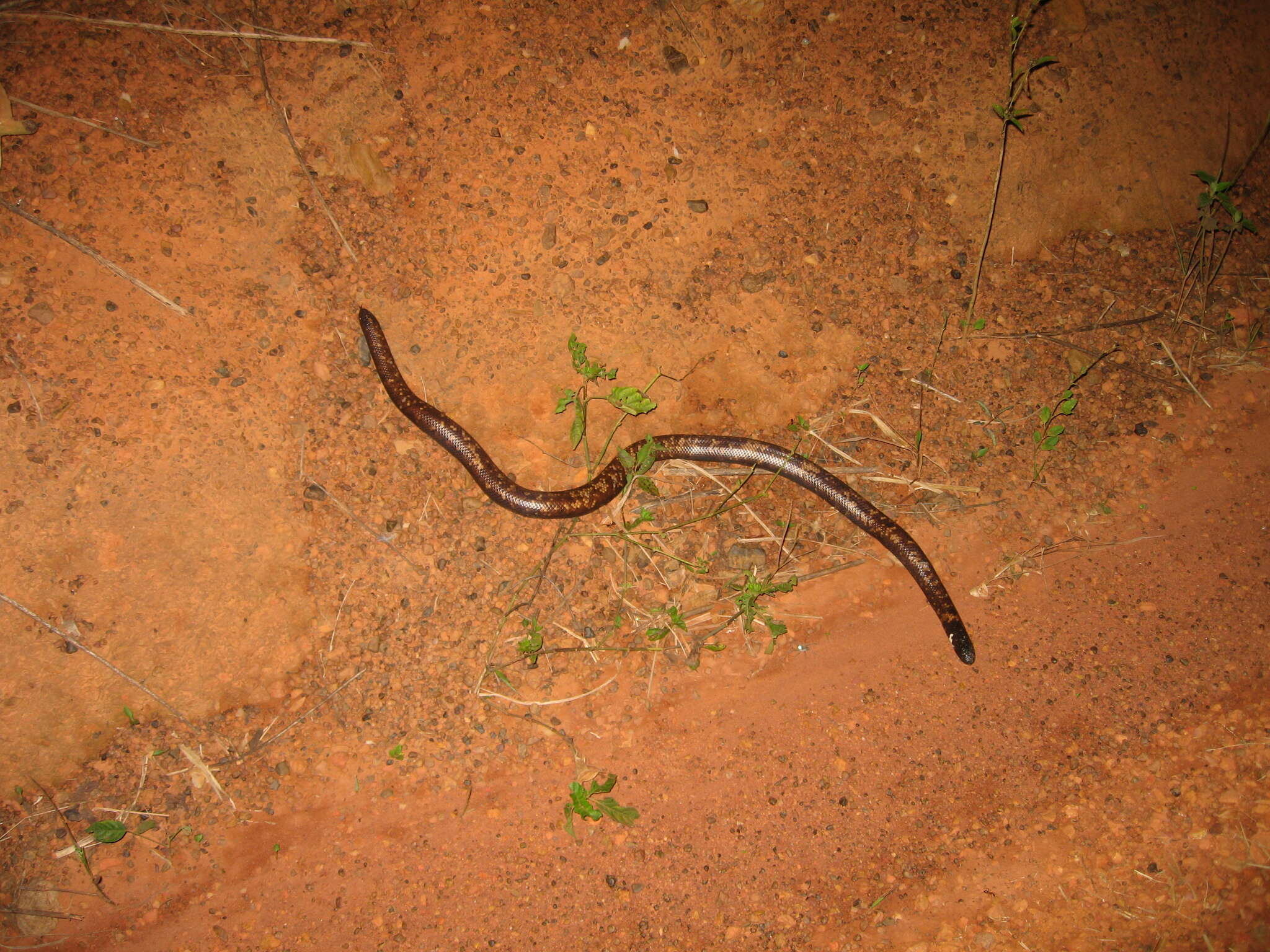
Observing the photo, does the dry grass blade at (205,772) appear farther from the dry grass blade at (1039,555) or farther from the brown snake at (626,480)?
the dry grass blade at (1039,555)

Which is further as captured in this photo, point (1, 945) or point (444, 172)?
point (444, 172)

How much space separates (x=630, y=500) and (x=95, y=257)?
4.35 meters

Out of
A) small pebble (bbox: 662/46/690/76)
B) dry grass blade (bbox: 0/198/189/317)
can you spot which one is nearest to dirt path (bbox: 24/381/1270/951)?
dry grass blade (bbox: 0/198/189/317)

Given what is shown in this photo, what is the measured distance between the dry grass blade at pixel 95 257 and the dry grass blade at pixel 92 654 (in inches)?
91.7

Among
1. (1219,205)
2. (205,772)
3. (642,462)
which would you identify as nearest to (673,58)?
(642,462)

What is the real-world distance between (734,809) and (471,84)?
19.1ft

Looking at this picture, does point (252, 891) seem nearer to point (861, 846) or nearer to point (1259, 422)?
point (861, 846)

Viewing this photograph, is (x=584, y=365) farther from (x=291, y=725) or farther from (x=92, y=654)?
(x=92, y=654)

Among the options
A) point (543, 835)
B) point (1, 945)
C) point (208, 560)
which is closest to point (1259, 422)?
point (543, 835)

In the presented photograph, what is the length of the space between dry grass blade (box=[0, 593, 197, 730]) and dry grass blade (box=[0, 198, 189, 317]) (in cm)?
233

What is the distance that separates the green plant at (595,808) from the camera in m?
4.36

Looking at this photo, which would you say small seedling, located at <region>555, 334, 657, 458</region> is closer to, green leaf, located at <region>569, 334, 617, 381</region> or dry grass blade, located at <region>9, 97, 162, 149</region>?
green leaf, located at <region>569, 334, 617, 381</region>

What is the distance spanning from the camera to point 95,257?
4793mm

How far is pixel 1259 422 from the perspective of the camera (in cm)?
563
